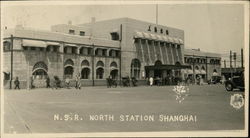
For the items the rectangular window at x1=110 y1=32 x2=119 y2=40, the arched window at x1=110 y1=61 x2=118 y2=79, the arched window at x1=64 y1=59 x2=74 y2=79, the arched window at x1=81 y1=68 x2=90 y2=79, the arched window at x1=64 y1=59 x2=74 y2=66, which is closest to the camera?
the arched window at x1=64 y1=59 x2=74 y2=79

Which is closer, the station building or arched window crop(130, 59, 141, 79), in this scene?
the station building

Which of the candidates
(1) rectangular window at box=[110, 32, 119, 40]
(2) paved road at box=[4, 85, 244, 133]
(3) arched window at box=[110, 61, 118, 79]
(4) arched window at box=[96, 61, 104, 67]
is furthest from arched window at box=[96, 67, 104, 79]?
(2) paved road at box=[4, 85, 244, 133]

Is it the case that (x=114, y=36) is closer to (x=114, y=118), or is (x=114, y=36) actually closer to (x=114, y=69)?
(x=114, y=69)

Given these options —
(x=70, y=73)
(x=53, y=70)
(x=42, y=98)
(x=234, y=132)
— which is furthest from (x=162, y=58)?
(x=234, y=132)

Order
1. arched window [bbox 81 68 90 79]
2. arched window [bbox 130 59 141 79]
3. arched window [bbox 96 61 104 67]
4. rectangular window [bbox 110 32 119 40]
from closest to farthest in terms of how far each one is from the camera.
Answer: arched window [bbox 81 68 90 79]
arched window [bbox 96 61 104 67]
rectangular window [bbox 110 32 119 40]
arched window [bbox 130 59 141 79]

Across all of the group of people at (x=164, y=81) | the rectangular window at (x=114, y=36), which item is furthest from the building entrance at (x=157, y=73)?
the rectangular window at (x=114, y=36)

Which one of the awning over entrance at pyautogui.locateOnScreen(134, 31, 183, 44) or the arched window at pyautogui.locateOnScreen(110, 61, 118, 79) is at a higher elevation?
the awning over entrance at pyautogui.locateOnScreen(134, 31, 183, 44)

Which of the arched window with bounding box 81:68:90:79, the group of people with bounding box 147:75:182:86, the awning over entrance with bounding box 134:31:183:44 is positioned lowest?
the group of people with bounding box 147:75:182:86

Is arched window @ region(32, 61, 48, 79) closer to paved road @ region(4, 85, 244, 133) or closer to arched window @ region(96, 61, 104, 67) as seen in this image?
arched window @ region(96, 61, 104, 67)
